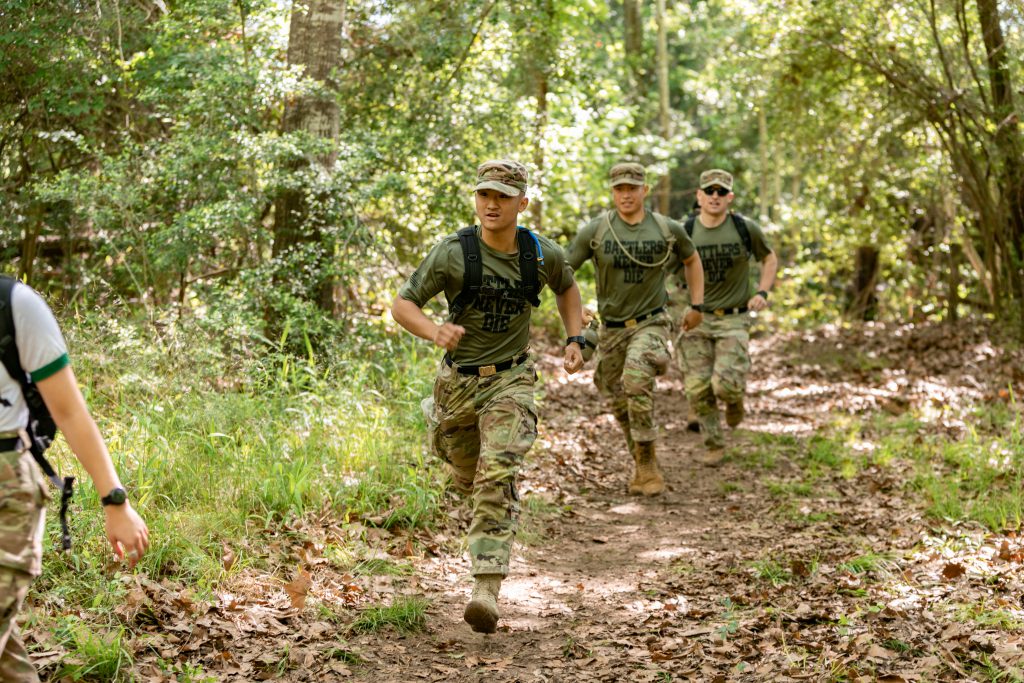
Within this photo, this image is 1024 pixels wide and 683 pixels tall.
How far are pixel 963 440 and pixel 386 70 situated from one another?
23.3 feet

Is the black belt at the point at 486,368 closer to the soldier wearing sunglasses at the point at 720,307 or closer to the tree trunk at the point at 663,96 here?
the soldier wearing sunglasses at the point at 720,307

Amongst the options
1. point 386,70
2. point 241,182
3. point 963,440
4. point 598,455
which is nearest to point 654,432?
point 598,455

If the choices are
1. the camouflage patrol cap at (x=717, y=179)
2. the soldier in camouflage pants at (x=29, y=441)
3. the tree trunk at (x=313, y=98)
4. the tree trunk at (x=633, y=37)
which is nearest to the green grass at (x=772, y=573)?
the soldier in camouflage pants at (x=29, y=441)

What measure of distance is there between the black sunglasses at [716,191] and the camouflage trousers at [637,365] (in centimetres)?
176

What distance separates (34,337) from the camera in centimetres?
308

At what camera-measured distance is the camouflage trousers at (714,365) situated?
983 cm

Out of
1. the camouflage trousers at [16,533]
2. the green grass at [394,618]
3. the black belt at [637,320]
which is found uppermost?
the black belt at [637,320]

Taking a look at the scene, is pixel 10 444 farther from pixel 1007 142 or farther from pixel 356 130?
pixel 1007 142

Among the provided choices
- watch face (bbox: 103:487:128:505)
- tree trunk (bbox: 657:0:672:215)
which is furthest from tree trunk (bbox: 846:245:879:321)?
watch face (bbox: 103:487:128:505)

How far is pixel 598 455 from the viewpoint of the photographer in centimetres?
1000

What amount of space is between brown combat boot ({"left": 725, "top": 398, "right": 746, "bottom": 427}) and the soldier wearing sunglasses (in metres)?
0.02

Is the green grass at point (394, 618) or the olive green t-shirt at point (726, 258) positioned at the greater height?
the olive green t-shirt at point (726, 258)

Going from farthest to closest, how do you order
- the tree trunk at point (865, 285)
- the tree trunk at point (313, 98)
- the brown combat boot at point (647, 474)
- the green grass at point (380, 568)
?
the tree trunk at point (865, 285) → the tree trunk at point (313, 98) → the brown combat boot at point (647, 474) → the green grass at point (380, 568)

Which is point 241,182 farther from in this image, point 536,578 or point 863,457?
point 863,457
